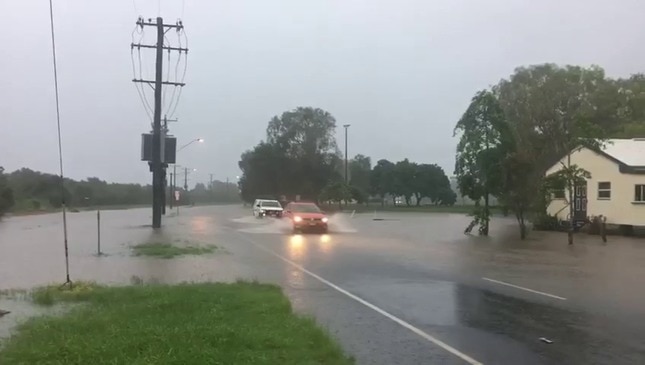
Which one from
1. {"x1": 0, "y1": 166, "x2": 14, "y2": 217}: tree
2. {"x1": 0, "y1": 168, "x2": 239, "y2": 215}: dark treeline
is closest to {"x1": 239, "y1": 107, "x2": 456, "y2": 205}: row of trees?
{"x1": 0, "y1": 168, "x2": 239, "y2": 215}: dark treeline

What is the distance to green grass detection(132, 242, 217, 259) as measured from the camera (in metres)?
20.8

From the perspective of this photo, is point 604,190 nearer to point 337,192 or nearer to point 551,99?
point 551,99

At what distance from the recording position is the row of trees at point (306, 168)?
89625mm

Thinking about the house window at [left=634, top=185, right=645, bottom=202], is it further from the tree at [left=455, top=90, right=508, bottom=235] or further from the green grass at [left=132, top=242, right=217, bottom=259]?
the green grass at [left=132, top=242, right=217, bottom=259]

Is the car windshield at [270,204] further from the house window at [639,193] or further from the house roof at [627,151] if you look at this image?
the house window at [639,193]

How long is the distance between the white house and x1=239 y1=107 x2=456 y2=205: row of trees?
45.6m

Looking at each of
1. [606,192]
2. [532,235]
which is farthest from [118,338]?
[606,192]

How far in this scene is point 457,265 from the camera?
729 inches

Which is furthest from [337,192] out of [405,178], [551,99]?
[405,178]

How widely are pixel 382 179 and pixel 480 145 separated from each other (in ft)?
235

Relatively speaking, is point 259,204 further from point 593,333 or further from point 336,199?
point 593,333

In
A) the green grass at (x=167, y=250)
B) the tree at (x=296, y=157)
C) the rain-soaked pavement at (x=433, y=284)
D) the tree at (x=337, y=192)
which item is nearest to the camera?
the rain-soaked pavement at (x=433, y=284)

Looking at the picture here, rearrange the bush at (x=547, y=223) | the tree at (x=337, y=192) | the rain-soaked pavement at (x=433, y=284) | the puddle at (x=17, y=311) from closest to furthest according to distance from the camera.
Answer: the rain-soaked pavement at (x=433, y=284)
the puddle at (x=17, y=311)
the bush at (x=547, y=223)
the tree at (x=337, y=192)

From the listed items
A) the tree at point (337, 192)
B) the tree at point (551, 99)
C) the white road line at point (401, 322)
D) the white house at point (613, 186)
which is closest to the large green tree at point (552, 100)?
the tree at point (551, 99)
